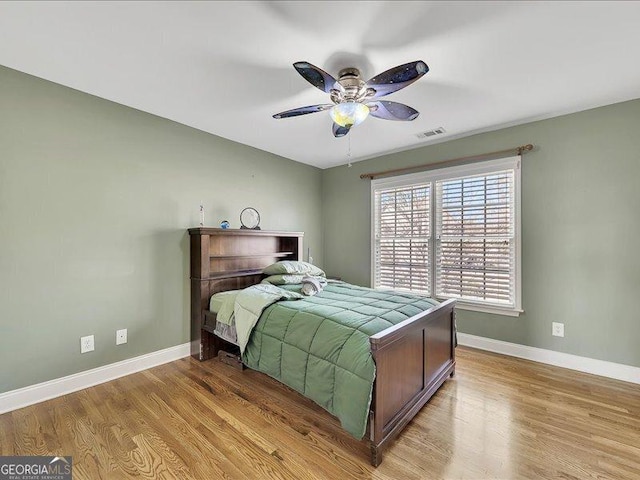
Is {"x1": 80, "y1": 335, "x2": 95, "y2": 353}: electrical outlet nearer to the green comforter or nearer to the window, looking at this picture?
the green comforter

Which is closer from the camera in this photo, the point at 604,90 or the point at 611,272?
the point at 604,90

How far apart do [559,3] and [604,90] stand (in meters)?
1.41

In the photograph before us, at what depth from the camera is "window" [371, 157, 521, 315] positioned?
3.16 meters

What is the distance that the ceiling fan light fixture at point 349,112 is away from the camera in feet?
6.86

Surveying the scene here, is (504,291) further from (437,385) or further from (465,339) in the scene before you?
(437,385)

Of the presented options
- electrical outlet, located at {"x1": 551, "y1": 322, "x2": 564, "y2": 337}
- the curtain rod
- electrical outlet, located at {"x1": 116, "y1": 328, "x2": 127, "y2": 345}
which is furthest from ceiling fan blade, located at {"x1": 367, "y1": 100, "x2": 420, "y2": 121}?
electrical outlet, located at {"x1": 116, "y1": 328, "x2": 127, "y2": 345}

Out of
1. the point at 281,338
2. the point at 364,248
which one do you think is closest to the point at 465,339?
the point at 364,248

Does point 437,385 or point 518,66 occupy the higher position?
point 518,66

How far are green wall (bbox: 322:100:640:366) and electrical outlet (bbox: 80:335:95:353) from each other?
3.84 m

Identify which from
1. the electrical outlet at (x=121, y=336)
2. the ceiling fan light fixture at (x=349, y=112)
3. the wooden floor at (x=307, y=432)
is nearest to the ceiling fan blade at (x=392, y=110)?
the ceiling fan light fixture at (x=349, y=112)

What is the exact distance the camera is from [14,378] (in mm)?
2135

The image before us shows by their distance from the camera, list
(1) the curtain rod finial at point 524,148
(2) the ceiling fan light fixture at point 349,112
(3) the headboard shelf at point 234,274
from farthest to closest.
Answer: (3) the headboard shelf at point 234,274 → (1) the curtain rod finial at point 524,148 → (2) the ceiling fan light fixture at point 349,112

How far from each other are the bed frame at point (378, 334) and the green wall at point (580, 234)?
1112 millimetres

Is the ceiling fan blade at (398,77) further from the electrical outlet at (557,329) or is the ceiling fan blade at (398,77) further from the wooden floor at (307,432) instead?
the electrical outlet at (557,329)
